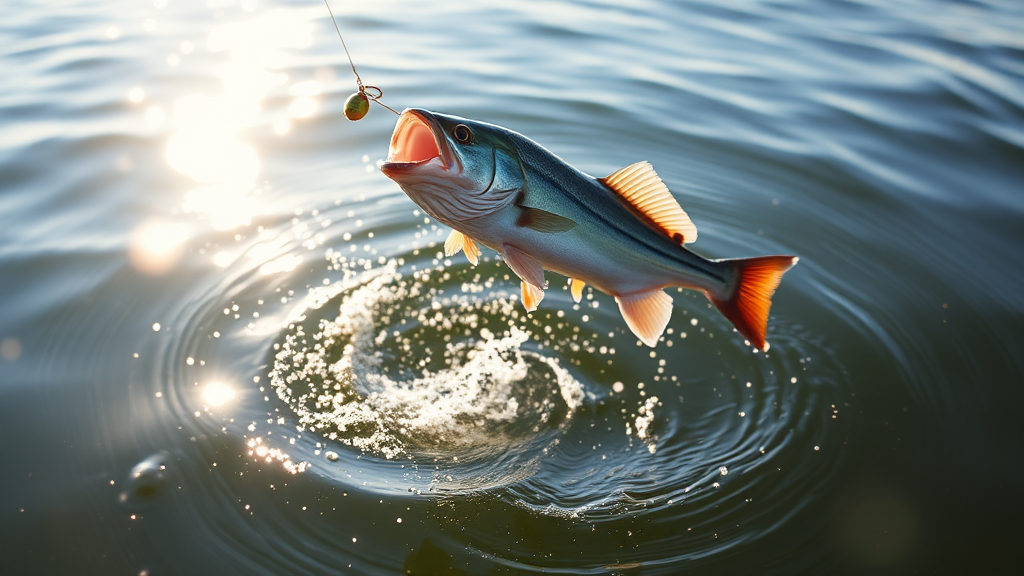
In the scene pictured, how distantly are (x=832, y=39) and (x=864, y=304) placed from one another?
21.5 ft

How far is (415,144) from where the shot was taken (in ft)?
9.57

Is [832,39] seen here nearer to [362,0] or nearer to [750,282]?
[362,0]

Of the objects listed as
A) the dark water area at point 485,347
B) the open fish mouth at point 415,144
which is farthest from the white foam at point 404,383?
the open fish mouth at point 415,144

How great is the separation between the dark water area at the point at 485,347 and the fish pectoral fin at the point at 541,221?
137 cm

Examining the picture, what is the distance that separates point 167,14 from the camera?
10.9 m

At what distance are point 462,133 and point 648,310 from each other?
1157 mm

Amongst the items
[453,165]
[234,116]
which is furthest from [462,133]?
[234,116]

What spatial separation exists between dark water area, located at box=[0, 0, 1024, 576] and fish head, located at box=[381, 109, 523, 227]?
58.1 inches

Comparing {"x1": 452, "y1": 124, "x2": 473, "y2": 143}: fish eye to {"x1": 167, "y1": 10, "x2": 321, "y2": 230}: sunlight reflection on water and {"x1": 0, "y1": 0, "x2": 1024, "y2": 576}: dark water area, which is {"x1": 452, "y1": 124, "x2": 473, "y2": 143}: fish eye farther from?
{"x1": 167, "y1": 10, "x2": 321, "y2": 230}: sunlight reflection on water

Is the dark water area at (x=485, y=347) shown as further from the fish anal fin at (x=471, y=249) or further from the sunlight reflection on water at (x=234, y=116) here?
the fish anal fin at (x=471, y=249)

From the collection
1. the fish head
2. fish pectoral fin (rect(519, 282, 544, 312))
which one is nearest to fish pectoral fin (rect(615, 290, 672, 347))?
fish pectoral fin (rect(519, 282, 544, 312))

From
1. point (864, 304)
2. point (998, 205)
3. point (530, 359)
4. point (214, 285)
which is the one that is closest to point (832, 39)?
point (998, 205)

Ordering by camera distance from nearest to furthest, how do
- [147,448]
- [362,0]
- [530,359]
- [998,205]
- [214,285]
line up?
[147,448]
[530,359]
[214,285]
[998,205]
[362,0]

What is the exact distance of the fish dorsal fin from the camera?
10.1 feet
